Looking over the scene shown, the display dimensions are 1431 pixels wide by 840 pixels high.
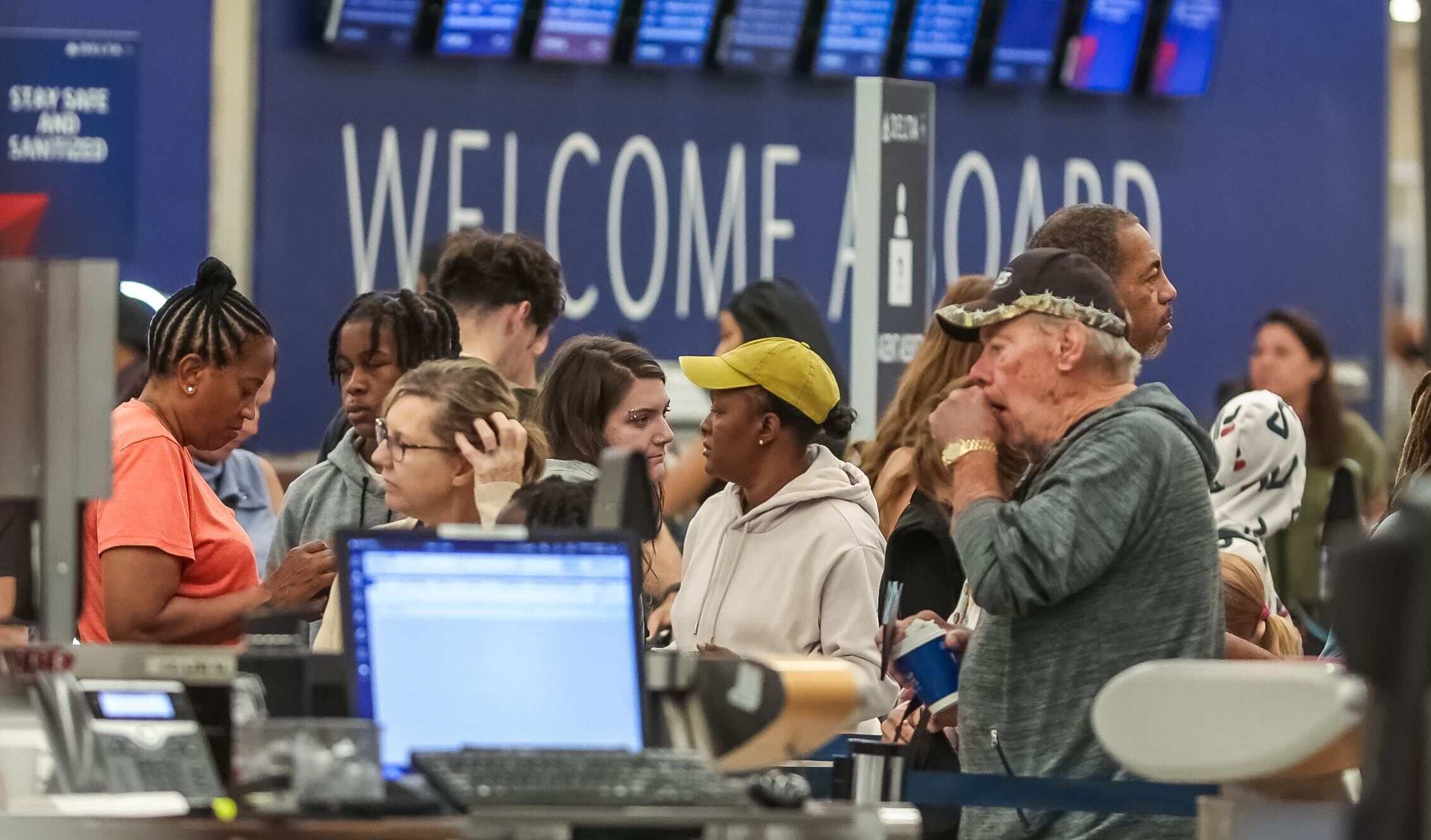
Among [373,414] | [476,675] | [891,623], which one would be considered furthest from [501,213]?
[476,675]

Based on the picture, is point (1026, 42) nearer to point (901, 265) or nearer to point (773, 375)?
point (901, 265)

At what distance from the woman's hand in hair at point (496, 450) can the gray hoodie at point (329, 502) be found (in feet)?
3.06

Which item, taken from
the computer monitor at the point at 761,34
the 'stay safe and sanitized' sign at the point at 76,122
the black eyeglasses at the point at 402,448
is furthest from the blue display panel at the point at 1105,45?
the black eyeglasses at the point at 402,448

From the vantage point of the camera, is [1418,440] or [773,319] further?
[773,319]

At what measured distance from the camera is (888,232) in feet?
17.5

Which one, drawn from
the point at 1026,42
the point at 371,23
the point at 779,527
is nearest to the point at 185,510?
the point at 779,527

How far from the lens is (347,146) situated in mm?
8227

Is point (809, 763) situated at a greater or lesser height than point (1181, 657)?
lesser

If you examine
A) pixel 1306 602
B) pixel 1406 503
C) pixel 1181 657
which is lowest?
pixel 1306 602

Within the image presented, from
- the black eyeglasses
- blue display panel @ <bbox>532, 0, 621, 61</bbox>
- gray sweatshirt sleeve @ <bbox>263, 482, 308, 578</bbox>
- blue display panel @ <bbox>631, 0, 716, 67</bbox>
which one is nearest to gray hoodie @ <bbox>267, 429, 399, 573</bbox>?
gray sweatshirt sleeve @ <bbox>263, 482, 308, 578</bbox>

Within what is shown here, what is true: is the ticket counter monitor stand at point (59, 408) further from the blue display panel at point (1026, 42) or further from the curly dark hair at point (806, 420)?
the blue display panel at point (1026, 42)

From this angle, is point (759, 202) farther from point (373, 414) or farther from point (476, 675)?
point (476, 675)

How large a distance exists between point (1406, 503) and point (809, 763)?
1.92 metres

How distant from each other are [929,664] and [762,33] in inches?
204
